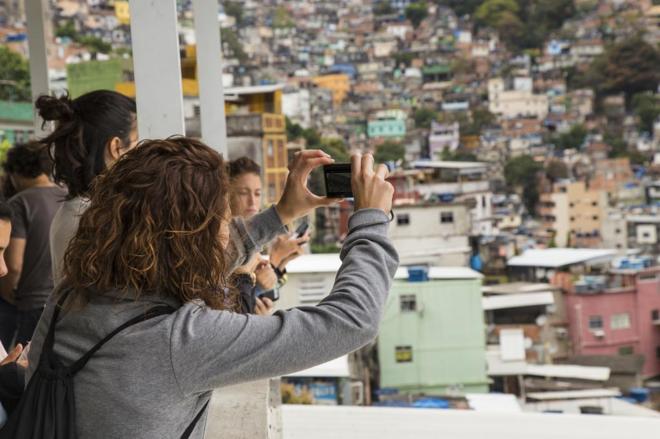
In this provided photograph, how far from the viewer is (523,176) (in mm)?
31344

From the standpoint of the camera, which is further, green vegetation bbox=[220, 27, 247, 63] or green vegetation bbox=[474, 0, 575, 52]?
green vegetation bbox=[474, 0, 575, 52]

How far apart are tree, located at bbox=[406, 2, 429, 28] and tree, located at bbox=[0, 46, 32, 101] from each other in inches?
731

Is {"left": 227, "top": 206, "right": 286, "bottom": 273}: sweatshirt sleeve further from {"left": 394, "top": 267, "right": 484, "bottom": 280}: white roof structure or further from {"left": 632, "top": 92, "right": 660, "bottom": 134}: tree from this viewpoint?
{"left": 632, "top": 92, "right": 660, "bottom": 134}: tree

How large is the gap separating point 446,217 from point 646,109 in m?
10.5

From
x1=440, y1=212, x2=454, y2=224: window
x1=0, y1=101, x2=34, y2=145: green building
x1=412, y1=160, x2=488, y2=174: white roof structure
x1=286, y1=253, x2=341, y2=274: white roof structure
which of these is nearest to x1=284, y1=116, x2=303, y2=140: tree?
x1=412, y1=160, x2=488, y2=174: white roof structure

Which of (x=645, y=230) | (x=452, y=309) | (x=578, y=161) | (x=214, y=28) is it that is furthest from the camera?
(x=578, y=161)

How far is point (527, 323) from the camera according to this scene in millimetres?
26547

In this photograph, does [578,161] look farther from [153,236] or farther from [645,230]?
[153,236]

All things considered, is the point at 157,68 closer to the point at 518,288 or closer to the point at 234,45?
the point at 518,288

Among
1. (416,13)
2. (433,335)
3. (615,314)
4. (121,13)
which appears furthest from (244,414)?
(416,13)

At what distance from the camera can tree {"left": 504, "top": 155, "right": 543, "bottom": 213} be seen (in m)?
31.1

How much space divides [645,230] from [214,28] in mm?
29675

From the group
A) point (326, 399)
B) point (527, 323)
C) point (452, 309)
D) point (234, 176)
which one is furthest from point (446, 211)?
point (234, 176)

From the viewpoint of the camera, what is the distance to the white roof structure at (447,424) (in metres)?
2.82
